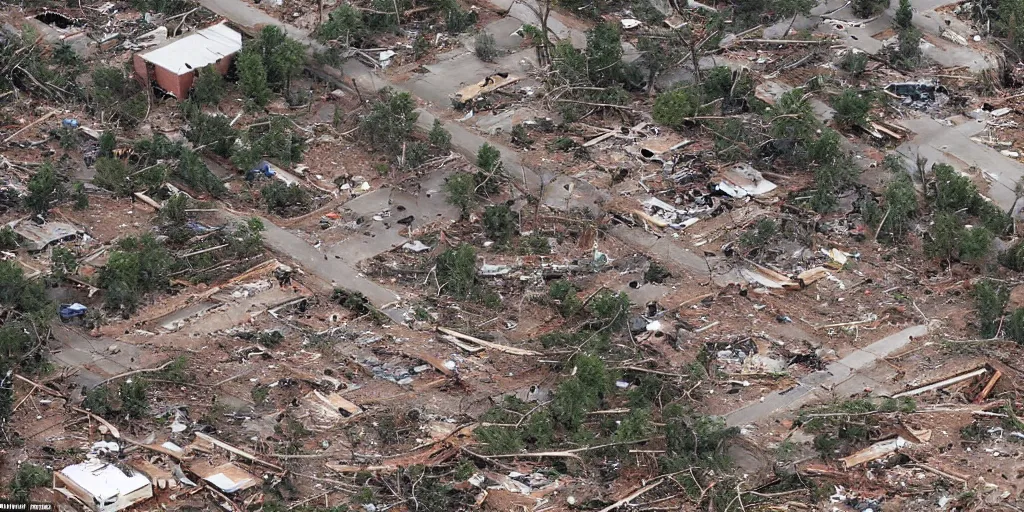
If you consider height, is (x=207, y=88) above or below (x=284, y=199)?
above

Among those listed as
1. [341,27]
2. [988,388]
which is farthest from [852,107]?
→ [341,27]

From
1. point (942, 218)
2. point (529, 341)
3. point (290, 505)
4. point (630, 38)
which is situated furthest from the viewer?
point (630, 38)

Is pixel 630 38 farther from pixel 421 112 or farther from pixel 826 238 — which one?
pixel 826 238

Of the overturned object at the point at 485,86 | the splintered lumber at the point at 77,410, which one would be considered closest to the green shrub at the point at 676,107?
the overturned object at the point at 485,86

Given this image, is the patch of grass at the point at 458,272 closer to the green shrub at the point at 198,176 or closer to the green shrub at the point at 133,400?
the green shrub at the point at 198,176

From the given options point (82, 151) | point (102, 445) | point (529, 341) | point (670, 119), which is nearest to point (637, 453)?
point (529, 341)

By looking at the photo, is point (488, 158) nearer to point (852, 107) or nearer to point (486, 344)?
point (486, 344)
